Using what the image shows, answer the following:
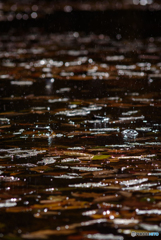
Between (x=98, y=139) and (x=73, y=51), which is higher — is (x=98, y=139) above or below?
below

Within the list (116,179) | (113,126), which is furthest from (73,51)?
(116,179)

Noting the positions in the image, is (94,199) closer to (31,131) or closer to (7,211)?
(7,211)

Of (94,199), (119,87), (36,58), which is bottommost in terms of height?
(94,199)

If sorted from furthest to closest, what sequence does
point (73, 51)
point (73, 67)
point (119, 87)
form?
1. point (73, 51)
2. point (73, 67)
3. point (119, 87)

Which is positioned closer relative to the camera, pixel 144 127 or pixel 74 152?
pixel 74 152

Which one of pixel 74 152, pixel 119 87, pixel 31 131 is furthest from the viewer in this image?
pixel 119 87
